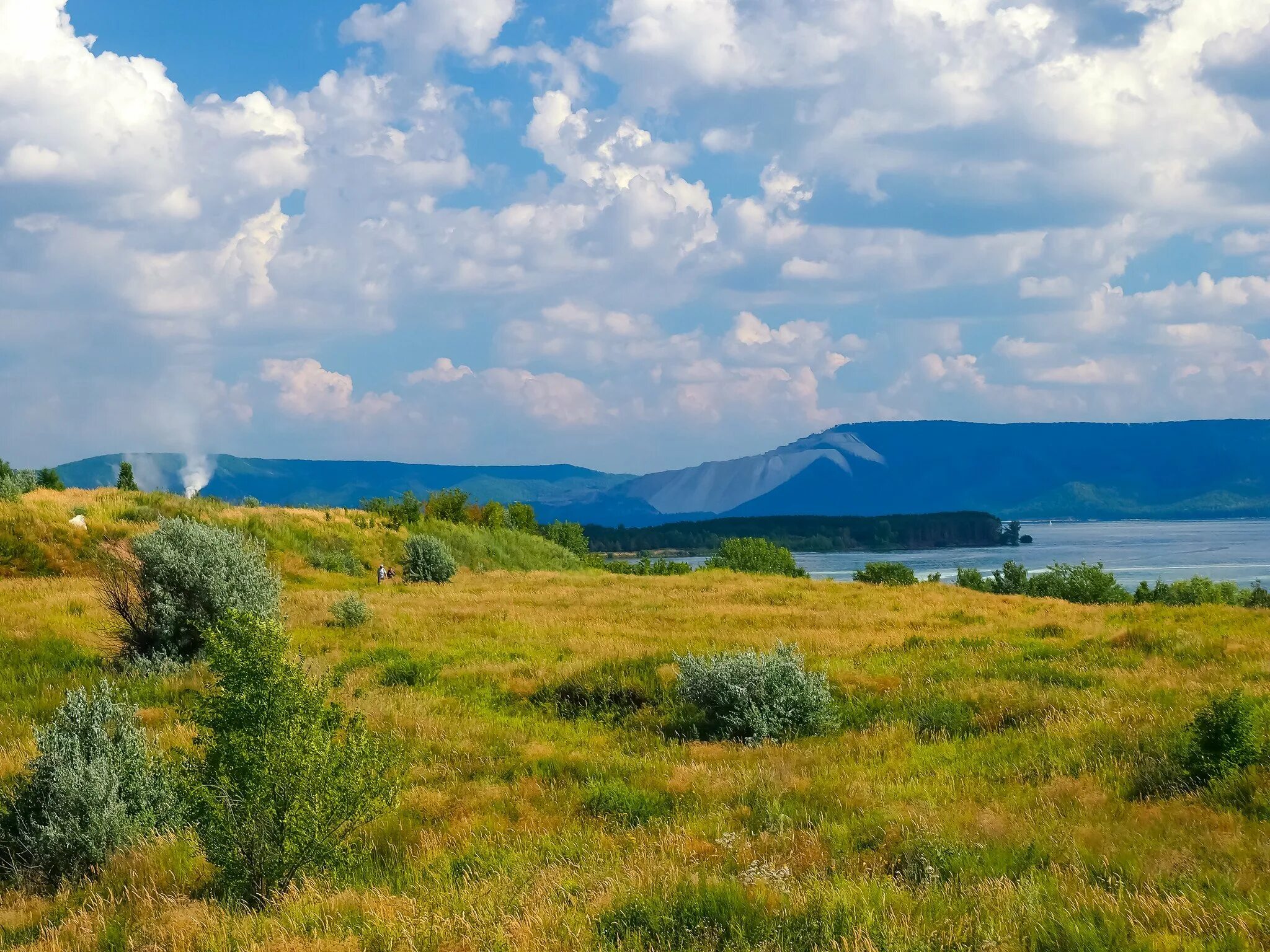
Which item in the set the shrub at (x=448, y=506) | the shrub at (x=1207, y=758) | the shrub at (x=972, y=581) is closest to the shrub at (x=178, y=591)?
the shrub at (x=1207, y=758)

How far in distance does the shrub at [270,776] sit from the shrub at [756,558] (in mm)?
86107

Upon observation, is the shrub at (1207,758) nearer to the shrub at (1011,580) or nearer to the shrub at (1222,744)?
the shrub at (1222,744)

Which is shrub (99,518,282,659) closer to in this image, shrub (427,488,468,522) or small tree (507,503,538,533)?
shrub (427,488,468,522)

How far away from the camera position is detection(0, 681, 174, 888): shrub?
27.9ft

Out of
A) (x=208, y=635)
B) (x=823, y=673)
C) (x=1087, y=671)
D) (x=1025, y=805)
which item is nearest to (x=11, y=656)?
(x=208, y=635)

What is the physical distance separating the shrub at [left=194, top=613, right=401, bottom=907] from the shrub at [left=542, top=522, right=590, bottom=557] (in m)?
106

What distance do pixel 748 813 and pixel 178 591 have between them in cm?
1232

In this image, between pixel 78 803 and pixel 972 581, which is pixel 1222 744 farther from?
pixel 972 581

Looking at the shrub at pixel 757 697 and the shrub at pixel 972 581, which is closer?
the shrub at pixel 757 697

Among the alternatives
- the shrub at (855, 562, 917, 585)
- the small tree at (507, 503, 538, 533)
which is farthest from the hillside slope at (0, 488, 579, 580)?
the small tree at (507, 503, 538, 533)

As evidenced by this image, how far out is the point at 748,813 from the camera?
8.43 m

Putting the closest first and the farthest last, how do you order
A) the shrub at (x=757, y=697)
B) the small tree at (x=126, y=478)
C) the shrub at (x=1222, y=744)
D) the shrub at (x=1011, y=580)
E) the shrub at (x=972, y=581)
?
the shrub at (x=1222, y=744) → the shrub at (x=757, y=697) → the small tree at (x=126, y=478) → the shrub at (x=1011, y=580) → the shrub at (x=972, y=581)

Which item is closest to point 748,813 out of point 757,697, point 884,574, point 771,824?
point 771,824

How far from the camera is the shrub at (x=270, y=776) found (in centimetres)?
712
